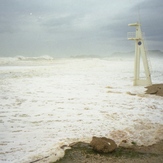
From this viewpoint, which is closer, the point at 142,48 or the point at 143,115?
the point at 143,115

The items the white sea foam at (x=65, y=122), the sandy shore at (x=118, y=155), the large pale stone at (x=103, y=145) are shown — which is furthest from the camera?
the white sea foam at (x=65, y=122)

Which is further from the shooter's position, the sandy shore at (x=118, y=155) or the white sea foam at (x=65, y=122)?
the white sea foam at (x=65, y=122)

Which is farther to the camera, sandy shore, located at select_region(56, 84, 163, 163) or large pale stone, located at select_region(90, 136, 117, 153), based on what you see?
large pale stone, located at select_region(90, 136, 117, 153)

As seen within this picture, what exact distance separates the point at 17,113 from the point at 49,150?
3699 mm

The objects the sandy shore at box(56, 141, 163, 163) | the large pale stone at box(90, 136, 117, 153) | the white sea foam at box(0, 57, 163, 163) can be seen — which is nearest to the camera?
the sandy shore at box(56, 141, 163, 163)

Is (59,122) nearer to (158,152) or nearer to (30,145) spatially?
(30,145)

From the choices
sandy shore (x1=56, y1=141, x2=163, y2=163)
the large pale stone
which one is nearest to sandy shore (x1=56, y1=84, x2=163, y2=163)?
sandy shore (x1=56, y1=141, x2=163, y2=163)

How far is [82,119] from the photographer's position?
7.54 metres

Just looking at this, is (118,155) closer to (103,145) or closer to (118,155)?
(118,155)

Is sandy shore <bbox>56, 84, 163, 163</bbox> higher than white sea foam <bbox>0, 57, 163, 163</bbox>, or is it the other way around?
white sea foam <bbox>0, 57, 163, 163</bbox>

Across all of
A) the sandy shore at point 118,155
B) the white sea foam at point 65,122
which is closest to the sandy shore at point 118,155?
the sandy shore at point 118,155

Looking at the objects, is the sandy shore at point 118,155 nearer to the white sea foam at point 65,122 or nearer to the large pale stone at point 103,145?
the large pale stone at point 103,145

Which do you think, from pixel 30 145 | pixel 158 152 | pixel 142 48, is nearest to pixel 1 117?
pixel 30 145

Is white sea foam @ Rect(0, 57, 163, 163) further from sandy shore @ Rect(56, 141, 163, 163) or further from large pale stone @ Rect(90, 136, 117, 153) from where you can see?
large pale stone @ Rect(90, 136, 117, 153)
